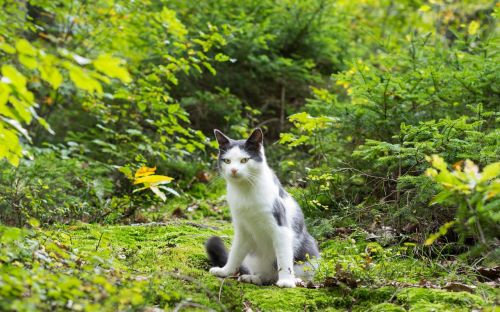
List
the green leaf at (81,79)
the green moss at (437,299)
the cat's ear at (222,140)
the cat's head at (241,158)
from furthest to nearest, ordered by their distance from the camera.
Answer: the cat's ear at (222,140) < the cat's head at (241,158) < the green moss at (437,299) < the green leaf at (81,79)

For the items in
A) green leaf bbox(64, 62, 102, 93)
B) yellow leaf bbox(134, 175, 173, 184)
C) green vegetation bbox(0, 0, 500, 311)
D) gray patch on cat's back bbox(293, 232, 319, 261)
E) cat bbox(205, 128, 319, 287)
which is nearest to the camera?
green leaf bbox(64, 62, 102, 93)

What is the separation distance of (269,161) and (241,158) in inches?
151

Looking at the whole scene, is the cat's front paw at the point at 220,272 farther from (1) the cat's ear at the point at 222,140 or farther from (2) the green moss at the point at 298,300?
(1) the cat's ear at the point at 222,140

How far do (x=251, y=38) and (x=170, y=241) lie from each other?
4.54m

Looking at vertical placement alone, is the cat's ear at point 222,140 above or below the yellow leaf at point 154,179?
above

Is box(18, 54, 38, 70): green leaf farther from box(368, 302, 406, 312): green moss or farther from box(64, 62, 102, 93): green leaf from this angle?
box(368, 302, 406, 312): green moss

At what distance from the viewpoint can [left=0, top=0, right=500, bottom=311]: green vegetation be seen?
2561 millimetres

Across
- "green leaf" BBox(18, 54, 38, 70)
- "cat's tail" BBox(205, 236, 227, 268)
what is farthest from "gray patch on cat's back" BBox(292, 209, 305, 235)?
"green leaf" BBox(18, 54, 38, 70)

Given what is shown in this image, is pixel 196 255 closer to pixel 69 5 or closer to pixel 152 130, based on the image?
pixel 152 130

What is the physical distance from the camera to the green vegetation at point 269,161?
2.56 m

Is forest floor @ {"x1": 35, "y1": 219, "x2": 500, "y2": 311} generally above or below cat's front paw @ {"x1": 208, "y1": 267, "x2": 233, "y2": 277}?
above

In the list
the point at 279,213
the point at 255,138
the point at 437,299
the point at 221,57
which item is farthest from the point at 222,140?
the point at 437,299

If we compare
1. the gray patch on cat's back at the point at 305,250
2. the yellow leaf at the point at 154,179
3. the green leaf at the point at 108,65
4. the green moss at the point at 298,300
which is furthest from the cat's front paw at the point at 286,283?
the green leaf at the point at 108,65

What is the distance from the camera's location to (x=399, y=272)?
12.1 feet
